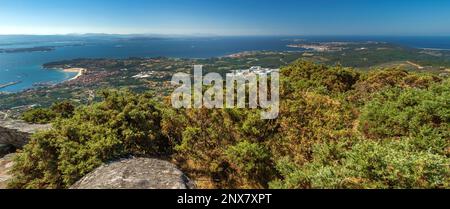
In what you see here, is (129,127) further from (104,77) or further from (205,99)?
(104,77)

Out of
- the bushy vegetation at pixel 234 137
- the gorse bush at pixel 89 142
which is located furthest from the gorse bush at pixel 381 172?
the gorse bush at pixel 89 142

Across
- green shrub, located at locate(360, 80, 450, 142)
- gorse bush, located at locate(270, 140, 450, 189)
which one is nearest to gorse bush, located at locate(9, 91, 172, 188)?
gorse bush, located at locate(270, 140, 450, 189)

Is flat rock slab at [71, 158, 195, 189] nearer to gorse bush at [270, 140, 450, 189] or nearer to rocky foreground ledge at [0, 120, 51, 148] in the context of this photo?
gorse bush at [270, 140, 450, 189]

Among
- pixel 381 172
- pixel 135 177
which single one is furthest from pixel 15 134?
pixel 381 172

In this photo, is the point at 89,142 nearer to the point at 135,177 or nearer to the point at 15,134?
the point at 135,177
